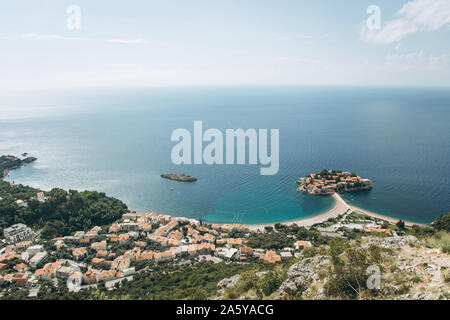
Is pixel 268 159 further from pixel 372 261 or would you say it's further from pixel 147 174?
pixel 372 261

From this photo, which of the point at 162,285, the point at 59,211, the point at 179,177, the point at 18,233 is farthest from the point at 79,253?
the point at 179,177

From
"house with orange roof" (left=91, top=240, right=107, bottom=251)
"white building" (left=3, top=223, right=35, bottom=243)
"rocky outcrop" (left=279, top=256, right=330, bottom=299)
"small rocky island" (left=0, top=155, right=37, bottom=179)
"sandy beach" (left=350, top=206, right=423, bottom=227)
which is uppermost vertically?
"rocky outcrop" (left=279, top=256, right=330, bottom=299)

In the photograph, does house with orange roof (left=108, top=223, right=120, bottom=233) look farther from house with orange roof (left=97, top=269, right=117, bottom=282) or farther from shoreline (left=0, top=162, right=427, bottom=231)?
shoreline (left=0, top=162, right=427, bottom=231)

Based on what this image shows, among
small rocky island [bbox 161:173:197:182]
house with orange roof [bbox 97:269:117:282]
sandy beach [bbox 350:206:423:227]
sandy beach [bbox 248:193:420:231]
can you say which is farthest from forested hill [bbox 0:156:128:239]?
sandy beach [bbox 350:206:423:227]

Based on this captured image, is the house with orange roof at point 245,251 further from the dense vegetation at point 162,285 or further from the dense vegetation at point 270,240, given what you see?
the dense vegetation at point 162,285
